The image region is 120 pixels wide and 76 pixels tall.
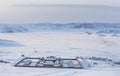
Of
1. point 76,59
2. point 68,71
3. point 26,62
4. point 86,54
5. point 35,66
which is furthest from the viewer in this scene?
point 86,54

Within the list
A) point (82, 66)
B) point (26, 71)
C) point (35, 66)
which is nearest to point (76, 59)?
point (82, 66)

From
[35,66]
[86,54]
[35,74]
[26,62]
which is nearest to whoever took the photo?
[35,74]

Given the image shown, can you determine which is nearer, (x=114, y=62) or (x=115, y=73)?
(x=115, y=73)

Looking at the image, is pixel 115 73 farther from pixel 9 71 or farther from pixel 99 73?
pixel 9 71

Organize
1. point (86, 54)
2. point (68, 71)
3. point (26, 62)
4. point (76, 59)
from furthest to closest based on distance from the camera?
point (86, 54) → point (76, 59) → point (26, 62) → point (68, 71)

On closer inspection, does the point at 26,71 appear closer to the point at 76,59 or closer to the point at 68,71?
the point at 68,71

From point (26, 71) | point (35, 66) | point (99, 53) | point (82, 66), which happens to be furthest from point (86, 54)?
point (26, 71)

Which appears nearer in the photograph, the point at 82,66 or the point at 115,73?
the point at 115,73

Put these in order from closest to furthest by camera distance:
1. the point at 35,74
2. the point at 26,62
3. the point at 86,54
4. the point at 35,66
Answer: the point at 35,74
the point at 35,66
the point at 26,62
the point at 86,54
